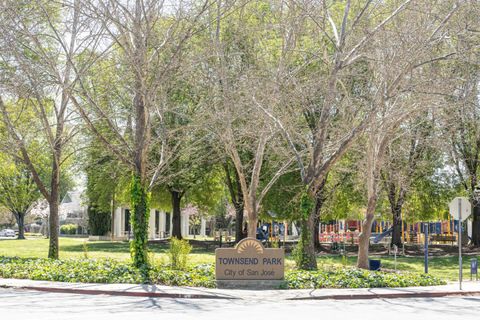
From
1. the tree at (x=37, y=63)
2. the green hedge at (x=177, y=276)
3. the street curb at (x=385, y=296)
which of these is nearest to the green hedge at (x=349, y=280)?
the green hedge at (x=177, y=276)

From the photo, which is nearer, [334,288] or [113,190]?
[334,288]

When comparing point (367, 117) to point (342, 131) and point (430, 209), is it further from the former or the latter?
point (430, 209)

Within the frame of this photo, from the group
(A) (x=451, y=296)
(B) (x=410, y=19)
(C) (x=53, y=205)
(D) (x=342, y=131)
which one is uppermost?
(B) (x=410, y=19)

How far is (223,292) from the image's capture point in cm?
1747

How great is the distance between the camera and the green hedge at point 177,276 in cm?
1889

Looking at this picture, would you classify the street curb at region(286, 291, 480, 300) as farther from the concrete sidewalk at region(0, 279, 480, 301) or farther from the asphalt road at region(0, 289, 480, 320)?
the asphalt road at region(0, 289, 480, 320)

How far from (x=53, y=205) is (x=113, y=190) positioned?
67.8 feet

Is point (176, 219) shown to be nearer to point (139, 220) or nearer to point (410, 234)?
point (410, 234)

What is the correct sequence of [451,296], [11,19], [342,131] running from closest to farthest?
1. [451,296]
2. [11,19]
3. [342,131]

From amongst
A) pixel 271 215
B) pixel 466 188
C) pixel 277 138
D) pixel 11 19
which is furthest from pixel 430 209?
pixel 11 19

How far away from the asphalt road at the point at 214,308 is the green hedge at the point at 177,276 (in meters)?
2.39

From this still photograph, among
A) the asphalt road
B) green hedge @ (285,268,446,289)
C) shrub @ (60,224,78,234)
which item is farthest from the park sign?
shrub @ (60,224,78,234)

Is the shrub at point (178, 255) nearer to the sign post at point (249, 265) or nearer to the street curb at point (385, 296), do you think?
the sign post at point (249, 265)

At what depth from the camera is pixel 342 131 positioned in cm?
2352
